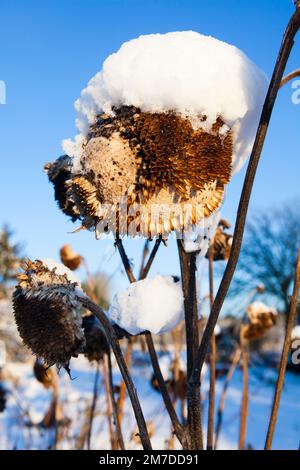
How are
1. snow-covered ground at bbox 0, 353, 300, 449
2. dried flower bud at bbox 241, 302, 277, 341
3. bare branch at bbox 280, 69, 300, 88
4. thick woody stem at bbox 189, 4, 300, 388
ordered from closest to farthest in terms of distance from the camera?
thick woody stem at bbox 189, 4, 300, 388 < bare branch at bbox 280, 69, 300, 88 < dried flower bud at bbox 241, 302, 277, 341 < snow-covered ground at bbox 0, 353, 300, 449

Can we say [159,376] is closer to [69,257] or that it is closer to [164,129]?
[164,129]

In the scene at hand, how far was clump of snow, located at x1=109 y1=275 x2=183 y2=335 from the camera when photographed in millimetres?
822

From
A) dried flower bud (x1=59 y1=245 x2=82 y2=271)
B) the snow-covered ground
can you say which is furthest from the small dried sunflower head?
the snow-covered ground

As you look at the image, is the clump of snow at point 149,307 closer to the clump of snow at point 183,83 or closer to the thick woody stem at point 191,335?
the thick woody stem at point 191,335

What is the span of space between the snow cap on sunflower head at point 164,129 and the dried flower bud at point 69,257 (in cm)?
106

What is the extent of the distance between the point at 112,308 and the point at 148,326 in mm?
86

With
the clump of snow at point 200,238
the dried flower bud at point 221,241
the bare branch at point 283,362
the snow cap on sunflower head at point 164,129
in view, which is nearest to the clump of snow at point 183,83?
the snow cap on sunflower head at point 164,129

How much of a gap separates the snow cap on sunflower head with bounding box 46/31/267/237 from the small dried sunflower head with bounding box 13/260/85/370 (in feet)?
0.37

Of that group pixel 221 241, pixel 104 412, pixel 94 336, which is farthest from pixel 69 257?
pixel 104 412

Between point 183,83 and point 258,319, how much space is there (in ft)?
3.94

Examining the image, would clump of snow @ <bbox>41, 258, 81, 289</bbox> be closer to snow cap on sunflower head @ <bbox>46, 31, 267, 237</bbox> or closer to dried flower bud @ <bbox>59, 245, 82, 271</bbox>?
snow cap on sunflower head @ <bbox>46, 31, 267, 237</bbox>

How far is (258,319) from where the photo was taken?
1.72 m

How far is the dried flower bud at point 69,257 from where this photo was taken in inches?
68.6
